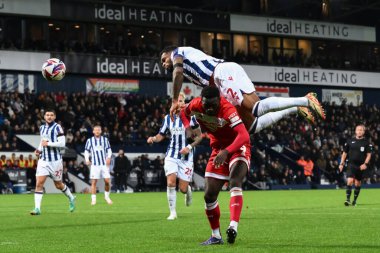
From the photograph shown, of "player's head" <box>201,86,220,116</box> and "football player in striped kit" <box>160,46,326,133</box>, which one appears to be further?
"football player in striped kit" <box>160,46,326,133</box>

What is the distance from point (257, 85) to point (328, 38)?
6.76 m

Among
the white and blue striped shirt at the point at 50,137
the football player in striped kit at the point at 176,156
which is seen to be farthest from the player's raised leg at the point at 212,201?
the white and blue striped shirt at the point at 50,137

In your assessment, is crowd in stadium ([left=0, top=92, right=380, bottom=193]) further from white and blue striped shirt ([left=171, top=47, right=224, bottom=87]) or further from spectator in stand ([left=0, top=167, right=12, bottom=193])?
white and blue striped shirt ([left=171, top=47, right=224, bottom=87])

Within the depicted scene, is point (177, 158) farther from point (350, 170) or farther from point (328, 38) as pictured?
point (328, 38)

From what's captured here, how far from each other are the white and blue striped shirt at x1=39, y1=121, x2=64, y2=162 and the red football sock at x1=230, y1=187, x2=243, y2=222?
9.67 metres

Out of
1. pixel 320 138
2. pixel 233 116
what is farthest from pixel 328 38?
pixel 233 116

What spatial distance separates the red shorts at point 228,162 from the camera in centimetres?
1059

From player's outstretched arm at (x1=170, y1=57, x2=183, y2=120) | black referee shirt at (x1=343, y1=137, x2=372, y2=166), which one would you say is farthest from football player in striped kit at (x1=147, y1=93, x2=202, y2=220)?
black referee shirt at (x1=343, y1=137, x2=372, y2=166)

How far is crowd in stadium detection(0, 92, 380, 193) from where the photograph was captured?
42.0 metres

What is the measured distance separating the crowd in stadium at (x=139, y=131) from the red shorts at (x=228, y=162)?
2895 centimetres

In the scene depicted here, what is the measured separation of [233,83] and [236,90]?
0.11 metres

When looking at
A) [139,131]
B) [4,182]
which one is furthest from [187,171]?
[139,131]

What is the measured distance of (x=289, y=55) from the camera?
200 ft

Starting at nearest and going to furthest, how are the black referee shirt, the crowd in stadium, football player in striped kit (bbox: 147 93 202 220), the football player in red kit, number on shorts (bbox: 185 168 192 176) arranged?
the football player in red kit < football player in striped kit (bbox: 147 93 202 220) < number on shorts (bbox: 185 168 192 176) < the black referee shirt < the crowd in stadium
